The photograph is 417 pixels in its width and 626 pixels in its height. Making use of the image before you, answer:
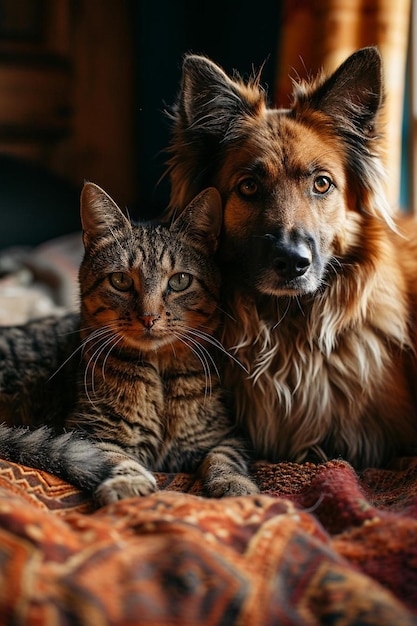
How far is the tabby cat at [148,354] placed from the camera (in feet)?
5.32

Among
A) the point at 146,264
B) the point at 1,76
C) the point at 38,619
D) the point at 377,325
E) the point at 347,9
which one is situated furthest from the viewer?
the point at 1,76

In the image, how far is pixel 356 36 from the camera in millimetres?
2418


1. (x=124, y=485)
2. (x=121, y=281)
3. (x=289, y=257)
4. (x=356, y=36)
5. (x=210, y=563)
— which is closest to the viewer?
(x=210, y=563)

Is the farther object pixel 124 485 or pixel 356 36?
pixel 356 36

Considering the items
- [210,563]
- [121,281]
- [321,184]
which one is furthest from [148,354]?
[210,563]

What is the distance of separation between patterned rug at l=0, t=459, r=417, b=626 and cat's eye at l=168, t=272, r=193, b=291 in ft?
1.82

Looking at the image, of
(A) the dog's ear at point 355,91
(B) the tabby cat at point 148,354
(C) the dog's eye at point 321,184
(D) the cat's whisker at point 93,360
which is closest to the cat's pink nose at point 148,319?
(B) the tabby cat at point 148,354

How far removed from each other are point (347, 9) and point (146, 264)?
1.41 m

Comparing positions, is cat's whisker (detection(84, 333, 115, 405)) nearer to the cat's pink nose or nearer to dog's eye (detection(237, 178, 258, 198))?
the cat's pink nose

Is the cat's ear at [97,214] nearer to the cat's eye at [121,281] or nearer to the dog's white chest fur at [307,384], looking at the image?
the cat's eye at [121,281]

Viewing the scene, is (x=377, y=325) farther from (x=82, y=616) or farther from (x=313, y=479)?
(x=82, y=616)

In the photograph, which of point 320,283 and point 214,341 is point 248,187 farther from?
point 214,341

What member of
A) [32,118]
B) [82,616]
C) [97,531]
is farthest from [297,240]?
[32,118]

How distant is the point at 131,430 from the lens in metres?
1.67
